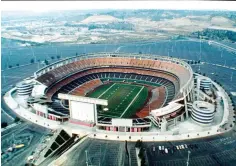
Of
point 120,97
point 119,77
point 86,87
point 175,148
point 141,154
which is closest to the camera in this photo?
point 141,154

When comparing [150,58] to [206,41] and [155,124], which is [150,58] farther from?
[206,41]

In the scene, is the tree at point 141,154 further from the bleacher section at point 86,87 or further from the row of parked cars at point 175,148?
the bleacher section at point 86,87

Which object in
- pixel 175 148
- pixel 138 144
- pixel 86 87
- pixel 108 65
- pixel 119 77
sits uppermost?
pixel 108 65

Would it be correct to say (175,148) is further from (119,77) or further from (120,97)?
(119,77)

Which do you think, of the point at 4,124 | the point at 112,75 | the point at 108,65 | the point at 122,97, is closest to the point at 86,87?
the point at 122,97

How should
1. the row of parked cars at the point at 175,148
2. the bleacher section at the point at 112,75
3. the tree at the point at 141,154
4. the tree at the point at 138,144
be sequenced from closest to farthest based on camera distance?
the tree at the point at 141,154, the row of parked cars at the point at 175,148, the tree at the point at 138,144, the bleacher section at the point at 112,75

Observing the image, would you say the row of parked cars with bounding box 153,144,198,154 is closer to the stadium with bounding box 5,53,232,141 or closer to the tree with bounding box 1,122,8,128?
the stadium with bounding box 5,53,232,141

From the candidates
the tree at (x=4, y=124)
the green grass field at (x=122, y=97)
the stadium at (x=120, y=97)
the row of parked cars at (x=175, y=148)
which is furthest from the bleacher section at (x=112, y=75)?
the row of parked cars at (x=175, y=148)

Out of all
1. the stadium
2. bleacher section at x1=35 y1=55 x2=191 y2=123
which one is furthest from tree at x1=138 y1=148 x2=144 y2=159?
bleacher section at x1=35 y1=55 x2=191 y2=123
